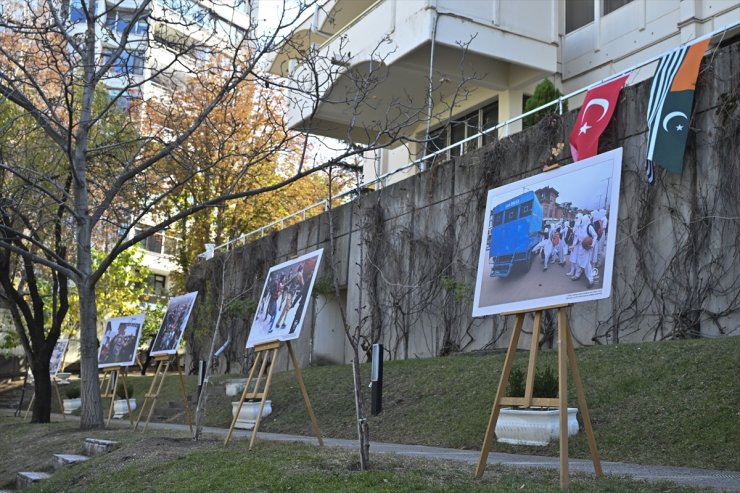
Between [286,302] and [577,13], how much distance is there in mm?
13905

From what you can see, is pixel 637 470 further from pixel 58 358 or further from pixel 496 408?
pixel 58 358

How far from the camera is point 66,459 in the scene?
36.6ft

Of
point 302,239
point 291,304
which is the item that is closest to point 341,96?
point 302,239

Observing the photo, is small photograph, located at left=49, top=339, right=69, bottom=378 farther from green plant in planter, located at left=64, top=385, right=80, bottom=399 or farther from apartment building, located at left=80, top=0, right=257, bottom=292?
apartment building, located at left=80, top=0, right=257, bottom=292

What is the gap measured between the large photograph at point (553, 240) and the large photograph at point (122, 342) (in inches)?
460

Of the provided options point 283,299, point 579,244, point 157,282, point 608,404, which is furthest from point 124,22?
point 157,282

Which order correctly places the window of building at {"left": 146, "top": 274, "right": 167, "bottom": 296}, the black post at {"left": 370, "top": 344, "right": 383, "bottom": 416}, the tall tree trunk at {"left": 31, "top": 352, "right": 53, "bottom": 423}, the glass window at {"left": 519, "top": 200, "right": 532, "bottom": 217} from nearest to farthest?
the glass window at {"left": 519, "top": 200, "right": 532, "bottom": 217} → the black post at {"left": 370, "top": 344, "right": 383, "bottom": 416} → the tall tree trunk at {"left": 31, "top": 352, "right": 53, "bottom": 423} → the window of building at {"left": 146, "top": 274, "right": 167, "bottom": 296}

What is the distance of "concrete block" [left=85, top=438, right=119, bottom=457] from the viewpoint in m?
11.1

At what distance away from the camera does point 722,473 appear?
24.2ft

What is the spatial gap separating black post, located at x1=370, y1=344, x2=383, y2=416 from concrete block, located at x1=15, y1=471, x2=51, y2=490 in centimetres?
487

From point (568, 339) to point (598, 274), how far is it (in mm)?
578

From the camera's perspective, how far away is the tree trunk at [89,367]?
583 inches

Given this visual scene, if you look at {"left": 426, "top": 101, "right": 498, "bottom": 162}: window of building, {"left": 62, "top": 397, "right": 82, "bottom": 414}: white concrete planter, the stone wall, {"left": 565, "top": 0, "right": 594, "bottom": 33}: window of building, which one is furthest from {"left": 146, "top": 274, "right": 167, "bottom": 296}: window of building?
{"left": 565, "top": 0, "right": 594, "bottom": 33}: window of building

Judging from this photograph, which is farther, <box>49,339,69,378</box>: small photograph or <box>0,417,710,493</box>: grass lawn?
<box>49,339,69,378</box>: small photograph
